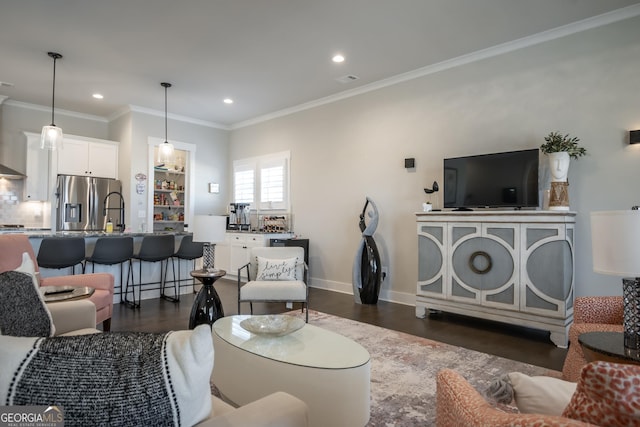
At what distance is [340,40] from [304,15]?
623mm

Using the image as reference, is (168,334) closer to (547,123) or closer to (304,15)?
(304,15)

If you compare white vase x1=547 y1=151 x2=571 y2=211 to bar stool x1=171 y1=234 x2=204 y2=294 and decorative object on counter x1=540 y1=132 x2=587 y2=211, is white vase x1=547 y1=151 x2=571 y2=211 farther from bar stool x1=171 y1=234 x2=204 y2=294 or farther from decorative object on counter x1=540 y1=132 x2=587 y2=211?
bar stool x1=171 y1=234 x2=204 y2=294

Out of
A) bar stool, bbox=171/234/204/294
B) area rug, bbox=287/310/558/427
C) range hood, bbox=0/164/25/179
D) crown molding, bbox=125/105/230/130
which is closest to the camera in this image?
area rug, bbox=287/310/558/427

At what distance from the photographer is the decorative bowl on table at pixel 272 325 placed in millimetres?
2309

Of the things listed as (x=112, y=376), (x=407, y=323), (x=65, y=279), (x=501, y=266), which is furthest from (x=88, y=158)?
(x=112, y=376)

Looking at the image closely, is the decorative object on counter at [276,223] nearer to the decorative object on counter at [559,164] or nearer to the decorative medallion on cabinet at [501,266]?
the decorative medallion on cabinet at [501,266]

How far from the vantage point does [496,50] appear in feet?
13.9

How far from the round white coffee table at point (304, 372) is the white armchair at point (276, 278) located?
147cm

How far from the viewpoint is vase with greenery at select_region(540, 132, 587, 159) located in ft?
11.7

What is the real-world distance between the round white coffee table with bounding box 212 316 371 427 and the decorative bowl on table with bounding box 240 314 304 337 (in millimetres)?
46

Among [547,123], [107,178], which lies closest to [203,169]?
[107,178]

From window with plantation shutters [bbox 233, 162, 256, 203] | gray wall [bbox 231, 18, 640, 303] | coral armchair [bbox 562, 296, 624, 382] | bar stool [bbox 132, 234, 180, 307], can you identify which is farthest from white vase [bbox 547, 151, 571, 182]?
window with plantation shutters [bbox 233, 162, 256, 203]

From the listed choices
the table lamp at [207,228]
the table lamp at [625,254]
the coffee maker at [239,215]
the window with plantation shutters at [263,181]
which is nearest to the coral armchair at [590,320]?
the table lamp at [625,254]

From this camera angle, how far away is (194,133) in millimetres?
7453
